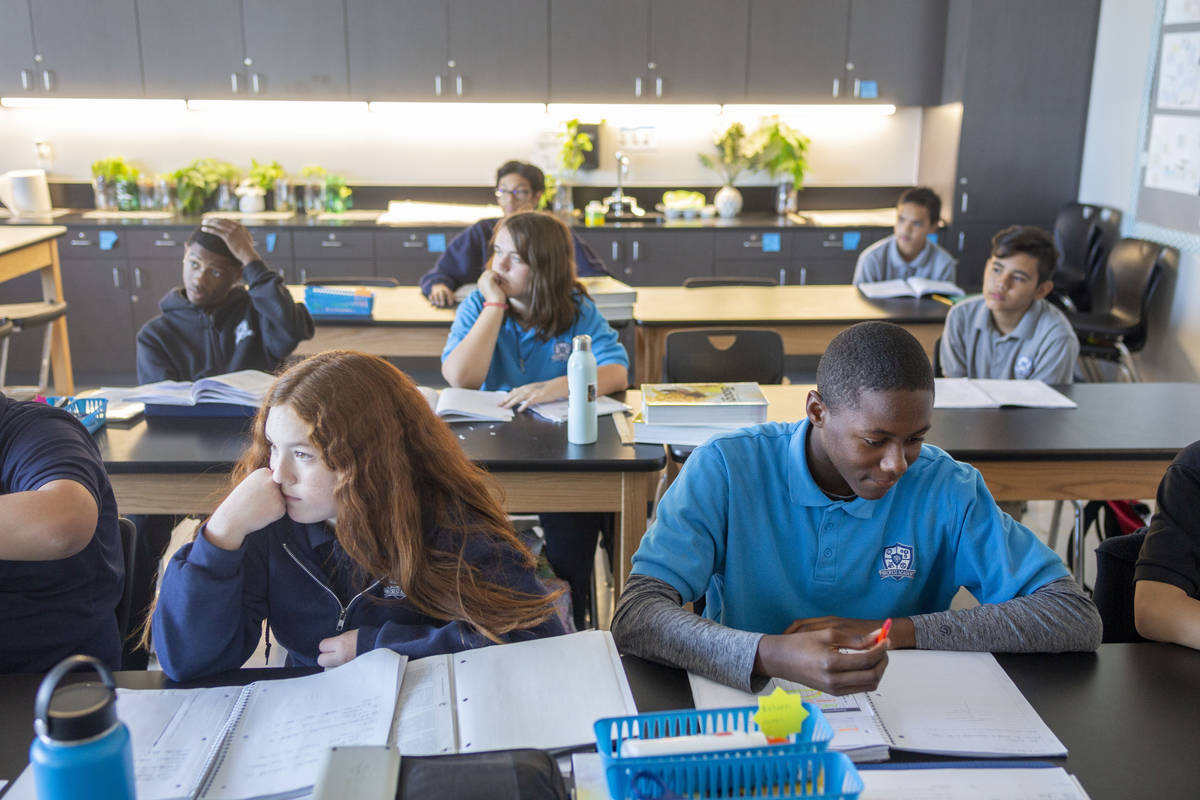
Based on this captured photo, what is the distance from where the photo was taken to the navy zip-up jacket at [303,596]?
1.38 metres

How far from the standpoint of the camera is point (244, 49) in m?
5.75

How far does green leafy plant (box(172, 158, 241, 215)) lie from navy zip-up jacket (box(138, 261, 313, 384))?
9.95 ft

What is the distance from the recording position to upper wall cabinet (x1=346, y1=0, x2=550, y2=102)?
5730 mm

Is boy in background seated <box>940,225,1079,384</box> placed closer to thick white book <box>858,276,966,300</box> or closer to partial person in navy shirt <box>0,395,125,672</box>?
thick white book <box>858,276,966,300</box>

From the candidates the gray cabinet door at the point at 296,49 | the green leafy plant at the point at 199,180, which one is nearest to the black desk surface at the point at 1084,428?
the gray cabinet door at the point at 296,49

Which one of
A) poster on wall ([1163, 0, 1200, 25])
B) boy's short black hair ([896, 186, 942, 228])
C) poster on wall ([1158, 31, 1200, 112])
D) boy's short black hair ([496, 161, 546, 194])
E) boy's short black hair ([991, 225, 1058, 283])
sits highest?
poster on wall ([1163, 0, 1200, 25])

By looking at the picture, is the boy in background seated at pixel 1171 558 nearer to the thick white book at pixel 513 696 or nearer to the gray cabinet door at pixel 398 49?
the thick white book at pixel 513 696

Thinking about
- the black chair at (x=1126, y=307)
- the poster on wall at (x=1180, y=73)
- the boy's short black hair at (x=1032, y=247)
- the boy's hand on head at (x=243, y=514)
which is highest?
the poster on wall at (x=1180, y=73)

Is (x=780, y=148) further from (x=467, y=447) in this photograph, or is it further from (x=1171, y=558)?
(x=1171, y=558)

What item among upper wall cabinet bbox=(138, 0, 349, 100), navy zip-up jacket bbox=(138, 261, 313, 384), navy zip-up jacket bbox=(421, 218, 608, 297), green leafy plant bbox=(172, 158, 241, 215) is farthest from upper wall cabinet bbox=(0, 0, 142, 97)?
navy zip-up jacket bbox=(138, 261, 313, 384)

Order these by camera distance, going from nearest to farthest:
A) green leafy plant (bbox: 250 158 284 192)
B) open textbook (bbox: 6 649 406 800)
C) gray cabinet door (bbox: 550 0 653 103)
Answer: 1. open textbook (bbox: 6 649 406 800)
2. gray cabinet door (bbox: 550 0 653 103)
3. green leafy plant (bbox: 250 158 284 192)

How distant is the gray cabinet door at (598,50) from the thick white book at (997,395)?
355 centimetres

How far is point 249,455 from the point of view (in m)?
1.57

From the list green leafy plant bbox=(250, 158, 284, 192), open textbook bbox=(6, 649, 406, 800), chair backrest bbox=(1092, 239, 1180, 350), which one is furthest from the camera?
green leafy plant bbox=(250, 158, 284, 192)
